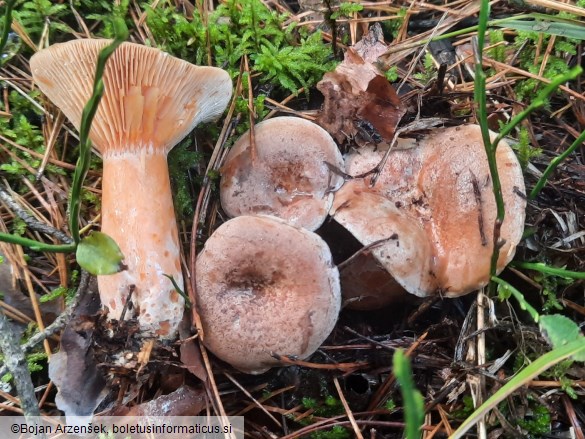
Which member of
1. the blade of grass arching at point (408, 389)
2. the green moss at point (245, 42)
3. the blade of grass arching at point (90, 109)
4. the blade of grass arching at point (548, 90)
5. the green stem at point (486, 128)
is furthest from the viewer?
the green moss at point (245, 42)

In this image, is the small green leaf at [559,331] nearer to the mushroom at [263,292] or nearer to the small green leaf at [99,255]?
the mushroom at [263,292]

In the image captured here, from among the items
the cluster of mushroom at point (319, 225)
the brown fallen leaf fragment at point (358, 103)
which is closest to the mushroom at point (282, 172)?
the cluster of mushroom at point (319, 225)

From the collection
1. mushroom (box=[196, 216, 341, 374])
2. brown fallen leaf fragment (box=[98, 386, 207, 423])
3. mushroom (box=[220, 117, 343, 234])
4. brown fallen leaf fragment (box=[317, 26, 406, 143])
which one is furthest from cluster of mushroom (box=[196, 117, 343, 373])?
brown fallen leaf fragment (box=[317, 26, 406, 143])

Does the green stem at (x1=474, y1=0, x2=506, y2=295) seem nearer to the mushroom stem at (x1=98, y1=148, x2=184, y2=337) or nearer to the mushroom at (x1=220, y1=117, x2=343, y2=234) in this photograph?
the mushroom at (x1=220, y1=117, x2=343, y2=234)

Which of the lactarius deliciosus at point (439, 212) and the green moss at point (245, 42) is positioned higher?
the green moss at point (245, 42)

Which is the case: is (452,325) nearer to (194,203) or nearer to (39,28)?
(194,203)

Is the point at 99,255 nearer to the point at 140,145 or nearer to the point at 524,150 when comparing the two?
the point at 140,145

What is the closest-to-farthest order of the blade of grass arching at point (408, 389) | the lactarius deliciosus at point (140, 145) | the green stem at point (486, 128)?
the blade of grass arching at point (408, 389) → the green stem at point (486, 128) → the lactarius deliciosus at point (140, 145)
